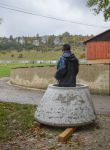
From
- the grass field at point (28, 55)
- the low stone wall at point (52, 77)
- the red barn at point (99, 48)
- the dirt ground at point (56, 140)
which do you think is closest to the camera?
the dirt ground at point (56, 140)

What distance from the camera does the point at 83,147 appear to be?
7207mm

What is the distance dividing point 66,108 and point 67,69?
1.11 meters

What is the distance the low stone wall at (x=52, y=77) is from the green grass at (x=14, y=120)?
24.6 ft

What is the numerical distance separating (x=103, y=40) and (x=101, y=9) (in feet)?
55.8

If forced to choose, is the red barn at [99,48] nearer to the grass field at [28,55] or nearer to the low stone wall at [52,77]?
the low stone wall at [52,77]

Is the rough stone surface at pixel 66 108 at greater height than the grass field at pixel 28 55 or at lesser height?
greater

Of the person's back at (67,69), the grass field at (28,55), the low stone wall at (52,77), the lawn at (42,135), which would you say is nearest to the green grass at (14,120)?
the lawn at (42,135)

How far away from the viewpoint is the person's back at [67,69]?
888cm

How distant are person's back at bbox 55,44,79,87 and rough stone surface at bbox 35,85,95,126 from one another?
413mm

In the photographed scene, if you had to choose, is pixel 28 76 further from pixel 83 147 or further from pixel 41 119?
pixel 83 147

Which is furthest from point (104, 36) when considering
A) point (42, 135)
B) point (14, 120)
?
point (42, 135)

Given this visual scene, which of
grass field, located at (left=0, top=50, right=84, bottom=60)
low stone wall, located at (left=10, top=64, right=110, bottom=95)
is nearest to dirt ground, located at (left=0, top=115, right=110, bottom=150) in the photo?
low stone wall, located at (left=10, top=64, right=110, bottom=95)

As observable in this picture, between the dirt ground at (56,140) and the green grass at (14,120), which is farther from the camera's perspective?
the green grass at (14,120)

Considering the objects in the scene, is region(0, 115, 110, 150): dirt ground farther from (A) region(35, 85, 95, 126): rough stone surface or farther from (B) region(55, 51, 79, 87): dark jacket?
(B) region(55, 51, 79, 87): dark jacket
